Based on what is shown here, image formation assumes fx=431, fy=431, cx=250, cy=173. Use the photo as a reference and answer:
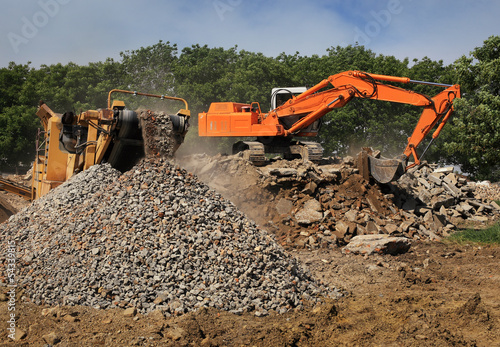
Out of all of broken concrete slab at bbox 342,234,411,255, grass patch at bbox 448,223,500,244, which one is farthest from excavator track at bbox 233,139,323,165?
grass patch at bbox 448,223,500,244

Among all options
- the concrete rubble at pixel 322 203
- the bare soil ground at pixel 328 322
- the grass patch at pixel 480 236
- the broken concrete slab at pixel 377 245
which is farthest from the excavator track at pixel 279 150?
the bare soil ground at pixel 328 322

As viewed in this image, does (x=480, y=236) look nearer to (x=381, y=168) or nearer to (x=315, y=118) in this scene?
(x=381, y=168)

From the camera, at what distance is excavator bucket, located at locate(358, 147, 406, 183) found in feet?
Answer: 39.2

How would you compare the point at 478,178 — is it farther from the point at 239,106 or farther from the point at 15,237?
the point at 15,237

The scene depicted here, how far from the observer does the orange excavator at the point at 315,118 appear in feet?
39.3

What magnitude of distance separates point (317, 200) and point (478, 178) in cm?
2096

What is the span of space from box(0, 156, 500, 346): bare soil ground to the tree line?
1946 cm

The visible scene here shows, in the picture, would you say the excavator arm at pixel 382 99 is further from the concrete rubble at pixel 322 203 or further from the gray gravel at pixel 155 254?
the gray gravel at pixel 155 254

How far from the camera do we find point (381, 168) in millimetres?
12039

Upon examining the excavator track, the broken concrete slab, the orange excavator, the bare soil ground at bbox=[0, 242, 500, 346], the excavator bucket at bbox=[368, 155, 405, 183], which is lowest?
the bare soil ground at bbox=[0, 242, 500, 346]

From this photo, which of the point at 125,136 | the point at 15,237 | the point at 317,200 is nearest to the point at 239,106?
the point at 317,200

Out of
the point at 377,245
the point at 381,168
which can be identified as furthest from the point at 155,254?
the point at 381,168

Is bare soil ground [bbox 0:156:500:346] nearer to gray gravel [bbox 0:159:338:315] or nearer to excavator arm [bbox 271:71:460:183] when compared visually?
gray gravel [bbox 0:159:338:315]

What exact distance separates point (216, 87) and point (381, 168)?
2030 cm
